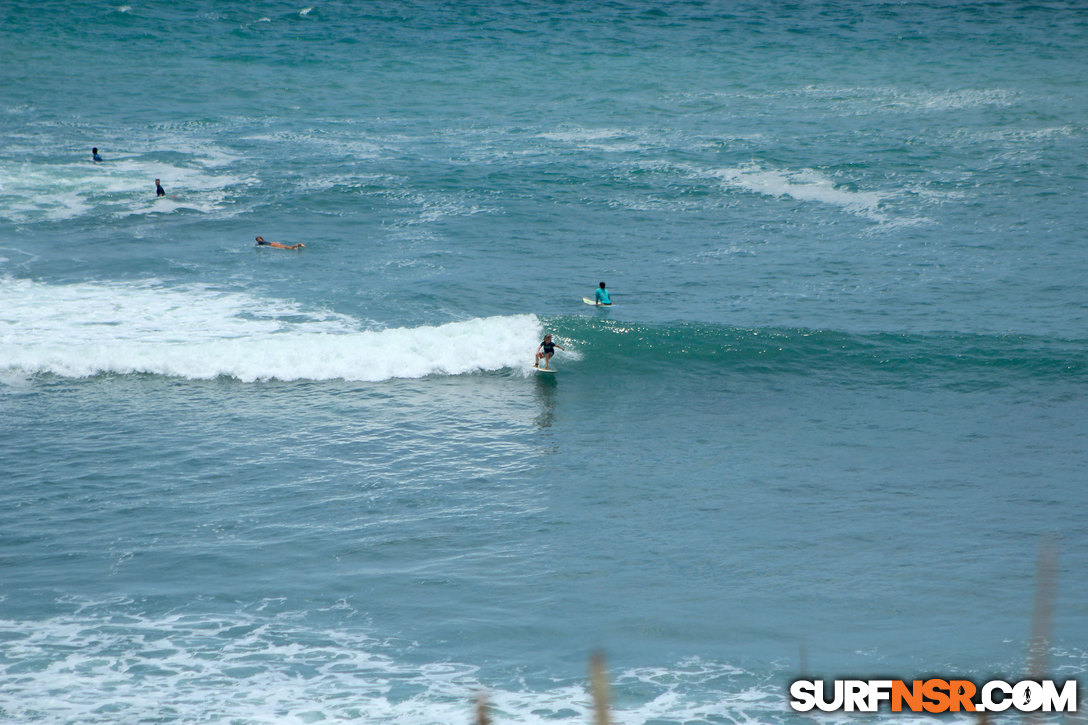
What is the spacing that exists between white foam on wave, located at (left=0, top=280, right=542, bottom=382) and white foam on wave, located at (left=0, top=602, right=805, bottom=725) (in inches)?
422

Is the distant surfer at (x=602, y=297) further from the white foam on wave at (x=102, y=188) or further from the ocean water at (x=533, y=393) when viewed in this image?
the white foam on wave at (x=102, y=188)

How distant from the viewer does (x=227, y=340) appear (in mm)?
25844

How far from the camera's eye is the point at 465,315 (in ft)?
91.5

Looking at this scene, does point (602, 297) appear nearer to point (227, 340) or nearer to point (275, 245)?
point (227, 340)

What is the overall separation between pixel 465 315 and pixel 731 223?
11.6m

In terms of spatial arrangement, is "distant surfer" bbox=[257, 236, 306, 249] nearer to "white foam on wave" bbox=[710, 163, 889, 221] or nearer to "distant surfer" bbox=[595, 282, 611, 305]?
"distant surfer" bbox=[595, 282, 611, 305]

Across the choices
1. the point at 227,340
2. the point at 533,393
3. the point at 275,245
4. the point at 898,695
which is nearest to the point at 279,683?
the point at 898,695

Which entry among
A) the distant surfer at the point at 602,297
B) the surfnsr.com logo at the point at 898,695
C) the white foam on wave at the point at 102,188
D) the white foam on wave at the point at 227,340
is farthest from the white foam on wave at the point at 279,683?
the white foam on wave at the point at 102,188

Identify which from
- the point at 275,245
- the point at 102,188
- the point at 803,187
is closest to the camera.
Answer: the point at 275,245

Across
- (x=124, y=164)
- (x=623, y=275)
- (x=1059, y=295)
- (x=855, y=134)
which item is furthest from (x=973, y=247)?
(x=124, y=164)

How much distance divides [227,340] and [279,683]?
1432cm

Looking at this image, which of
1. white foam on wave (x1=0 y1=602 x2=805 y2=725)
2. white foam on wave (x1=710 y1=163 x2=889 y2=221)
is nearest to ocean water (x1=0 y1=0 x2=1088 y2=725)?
white foam on wave (x1=0 y1=602 x2=805 y2=725)

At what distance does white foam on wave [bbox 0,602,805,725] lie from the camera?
40.7 feet

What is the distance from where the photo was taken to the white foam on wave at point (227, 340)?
2436 centimetres
